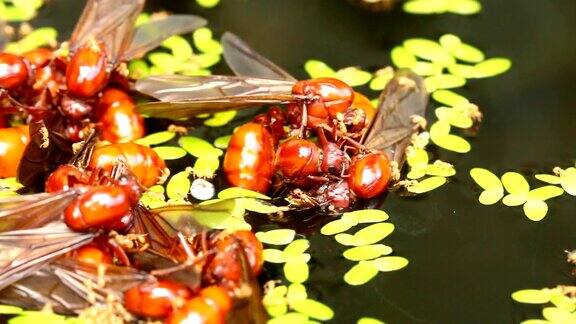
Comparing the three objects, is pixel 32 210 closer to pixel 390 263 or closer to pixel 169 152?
pixel 169 152

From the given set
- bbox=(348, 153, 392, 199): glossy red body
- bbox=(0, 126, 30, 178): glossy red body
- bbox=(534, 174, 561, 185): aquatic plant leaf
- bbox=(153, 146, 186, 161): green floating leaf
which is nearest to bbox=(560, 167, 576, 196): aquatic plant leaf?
bbox=(534, 174, 561, 185): aquatic plant leaf

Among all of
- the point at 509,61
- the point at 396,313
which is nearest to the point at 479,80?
the point at 509,61

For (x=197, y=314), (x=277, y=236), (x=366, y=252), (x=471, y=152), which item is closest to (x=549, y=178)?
(x=471, y=152)

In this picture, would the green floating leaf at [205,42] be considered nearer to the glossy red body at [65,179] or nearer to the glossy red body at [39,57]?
the glossy red body at [39,57]

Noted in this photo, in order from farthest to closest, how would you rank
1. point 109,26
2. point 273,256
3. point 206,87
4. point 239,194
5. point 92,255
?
point 109,26, point 206,87, point 239,194, point 273,256, point 92,255

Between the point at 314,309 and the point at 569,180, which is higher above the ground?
the point at 569,180

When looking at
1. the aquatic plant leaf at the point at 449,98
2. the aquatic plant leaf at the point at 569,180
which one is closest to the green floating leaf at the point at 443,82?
the aquatic plant leaf at the point at 449,98
